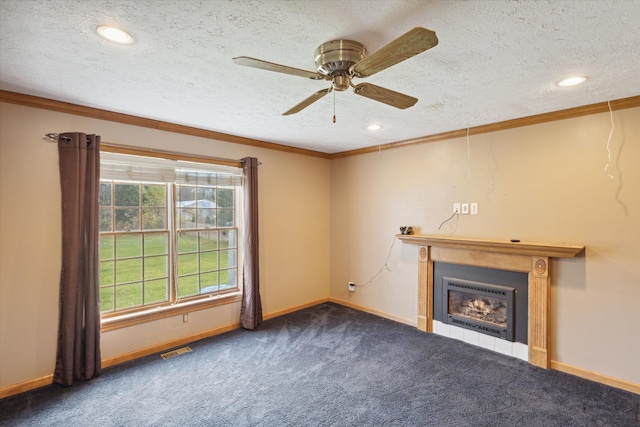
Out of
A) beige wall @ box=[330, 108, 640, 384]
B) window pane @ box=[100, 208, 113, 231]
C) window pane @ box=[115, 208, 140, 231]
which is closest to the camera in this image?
beige wall @ box=[330, 108, 640, 384]

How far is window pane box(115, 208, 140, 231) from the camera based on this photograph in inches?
126

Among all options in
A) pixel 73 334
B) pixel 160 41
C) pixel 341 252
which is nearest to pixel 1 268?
pixel 73 334

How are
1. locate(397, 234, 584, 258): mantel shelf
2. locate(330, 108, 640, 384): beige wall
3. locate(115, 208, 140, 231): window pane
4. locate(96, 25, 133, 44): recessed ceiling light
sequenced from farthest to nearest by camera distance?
1. locate(115, 208, 140, 231): window pane
2. locate(397, 234, 584, 258): mantel shelf
3. locate(330, 108, 640, 384): beige wall
4. locate(96, 25, 133, 44): recessed ceiling light

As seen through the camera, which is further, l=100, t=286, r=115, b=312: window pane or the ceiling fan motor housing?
l=100, t=286, r=115, b=312: window pane

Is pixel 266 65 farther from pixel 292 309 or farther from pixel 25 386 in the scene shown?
pixel 292 309

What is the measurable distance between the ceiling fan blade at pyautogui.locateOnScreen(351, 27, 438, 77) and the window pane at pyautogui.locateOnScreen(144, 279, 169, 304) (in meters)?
3.07

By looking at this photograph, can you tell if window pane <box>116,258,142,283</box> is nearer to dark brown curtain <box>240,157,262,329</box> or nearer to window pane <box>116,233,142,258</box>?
window pane <box>116,233,142,258</box>

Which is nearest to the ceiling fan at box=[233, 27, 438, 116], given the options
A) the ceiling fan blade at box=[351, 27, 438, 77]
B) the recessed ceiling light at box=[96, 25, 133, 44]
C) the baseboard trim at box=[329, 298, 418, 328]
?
the ceiling fan blade at box=[351, 27, 438, 77]

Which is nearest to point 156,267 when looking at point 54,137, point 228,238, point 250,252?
point 228,238

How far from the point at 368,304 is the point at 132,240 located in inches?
124

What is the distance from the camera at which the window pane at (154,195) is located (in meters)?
3.36

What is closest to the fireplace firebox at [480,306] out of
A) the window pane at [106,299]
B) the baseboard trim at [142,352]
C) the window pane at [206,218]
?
the baseboard trim at [142,352]

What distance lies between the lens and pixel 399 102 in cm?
203

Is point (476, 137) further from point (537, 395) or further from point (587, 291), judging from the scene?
point (537, 395)
